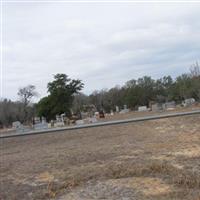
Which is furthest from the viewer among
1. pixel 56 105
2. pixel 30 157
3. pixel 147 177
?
pixel 56 105

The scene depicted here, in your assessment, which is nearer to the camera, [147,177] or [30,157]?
[147,177]

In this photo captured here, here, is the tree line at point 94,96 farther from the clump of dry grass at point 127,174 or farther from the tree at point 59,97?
the clump of dry grass at point 127,174

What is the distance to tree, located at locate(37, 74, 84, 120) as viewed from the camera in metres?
68.9

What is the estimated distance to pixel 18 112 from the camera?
8669 centimetres

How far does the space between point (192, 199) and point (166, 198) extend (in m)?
0.68

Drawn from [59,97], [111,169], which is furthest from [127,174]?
[59,97]

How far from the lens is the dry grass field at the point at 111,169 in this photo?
10586mm

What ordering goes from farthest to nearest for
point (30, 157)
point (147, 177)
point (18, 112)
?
point (18, 112) < point (30, 157) < point (147, 177)

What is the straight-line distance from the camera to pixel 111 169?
44.2 feet

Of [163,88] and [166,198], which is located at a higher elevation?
[163,88]

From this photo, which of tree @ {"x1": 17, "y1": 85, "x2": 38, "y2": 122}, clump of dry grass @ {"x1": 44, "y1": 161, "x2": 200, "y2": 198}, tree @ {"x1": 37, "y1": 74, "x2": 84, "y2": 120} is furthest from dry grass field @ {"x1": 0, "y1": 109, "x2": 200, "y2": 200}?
tree @ {"x1": 17, "y1": 85, "x2": 38, "y2": 122}

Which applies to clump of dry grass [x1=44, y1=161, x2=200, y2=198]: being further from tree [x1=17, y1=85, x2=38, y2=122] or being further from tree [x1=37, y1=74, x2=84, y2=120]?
tree [x1=17, y1=85, x2=38, y2=122]

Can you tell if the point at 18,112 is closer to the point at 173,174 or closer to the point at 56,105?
the point at 56,105

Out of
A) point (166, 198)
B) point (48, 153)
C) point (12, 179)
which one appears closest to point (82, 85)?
point (48, 153)
